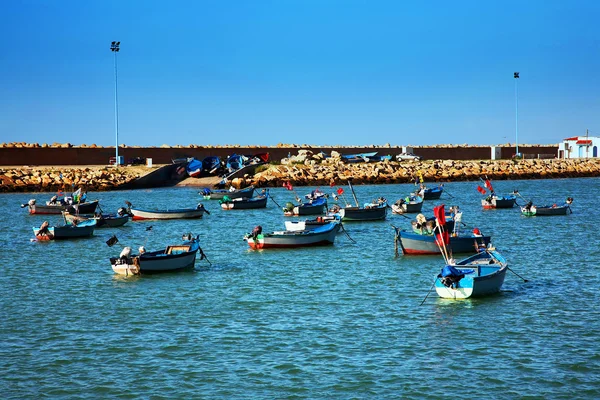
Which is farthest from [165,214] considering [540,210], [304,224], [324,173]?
[324,173]

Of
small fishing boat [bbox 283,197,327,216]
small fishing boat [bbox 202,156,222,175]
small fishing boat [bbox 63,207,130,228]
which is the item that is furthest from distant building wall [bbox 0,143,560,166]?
small fishing boat [bbox 283,197,327,216]

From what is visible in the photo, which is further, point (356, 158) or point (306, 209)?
point (356, 158)

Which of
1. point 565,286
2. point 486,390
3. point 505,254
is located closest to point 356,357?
point 486,390

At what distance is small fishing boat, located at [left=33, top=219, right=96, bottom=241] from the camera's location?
4534cm

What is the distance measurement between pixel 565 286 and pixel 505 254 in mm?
8208

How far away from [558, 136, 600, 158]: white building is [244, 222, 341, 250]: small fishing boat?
104043mm

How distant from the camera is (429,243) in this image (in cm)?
3562

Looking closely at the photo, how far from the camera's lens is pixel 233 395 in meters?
17.7

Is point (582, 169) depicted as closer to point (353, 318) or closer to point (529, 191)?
point (529, 191)

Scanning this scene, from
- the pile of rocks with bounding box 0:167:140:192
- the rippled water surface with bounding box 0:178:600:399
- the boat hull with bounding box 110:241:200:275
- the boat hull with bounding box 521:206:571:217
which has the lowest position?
the rippled water surface with bounding box 0:178:600:399

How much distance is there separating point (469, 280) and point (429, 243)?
10118mm

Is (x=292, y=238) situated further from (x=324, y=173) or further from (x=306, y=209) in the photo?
(x=324, y=173)

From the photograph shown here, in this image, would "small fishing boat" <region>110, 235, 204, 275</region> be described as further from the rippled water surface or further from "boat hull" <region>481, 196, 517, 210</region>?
"boat hull" <region>481, 196, 517, 210</region>

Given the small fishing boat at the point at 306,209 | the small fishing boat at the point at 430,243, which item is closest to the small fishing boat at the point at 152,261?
the small fishing boat at the point at 430,243
